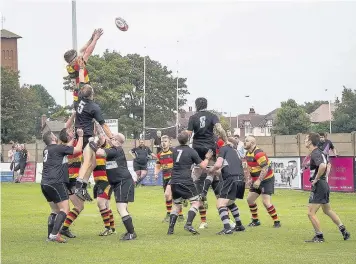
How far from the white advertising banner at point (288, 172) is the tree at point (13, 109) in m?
78.6

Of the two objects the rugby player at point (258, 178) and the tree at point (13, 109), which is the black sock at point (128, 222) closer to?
the rugby player at point (258, 178)

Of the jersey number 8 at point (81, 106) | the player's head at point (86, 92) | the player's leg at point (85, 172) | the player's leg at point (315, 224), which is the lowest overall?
the player's leg at point (315, 224)

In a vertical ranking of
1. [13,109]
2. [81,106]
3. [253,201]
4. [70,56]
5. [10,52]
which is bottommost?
[253,201]

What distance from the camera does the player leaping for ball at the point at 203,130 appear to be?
19328mm

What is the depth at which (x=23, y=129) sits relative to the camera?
384 feet

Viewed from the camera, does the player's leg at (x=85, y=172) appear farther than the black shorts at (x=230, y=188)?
No

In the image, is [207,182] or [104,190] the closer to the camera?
[104,190]

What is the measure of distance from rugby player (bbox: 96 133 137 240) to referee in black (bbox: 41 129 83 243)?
705 millimetres

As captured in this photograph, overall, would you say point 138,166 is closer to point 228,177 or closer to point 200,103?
point 200,103

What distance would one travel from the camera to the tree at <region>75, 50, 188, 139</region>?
356 feet

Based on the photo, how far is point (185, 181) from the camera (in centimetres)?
1850

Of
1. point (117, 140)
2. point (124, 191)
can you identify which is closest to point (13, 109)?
point (117, 140)

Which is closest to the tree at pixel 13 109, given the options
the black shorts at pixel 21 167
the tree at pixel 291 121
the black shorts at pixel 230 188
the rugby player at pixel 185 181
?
the tree at pixel 291 121

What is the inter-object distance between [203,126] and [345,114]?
379 ft
